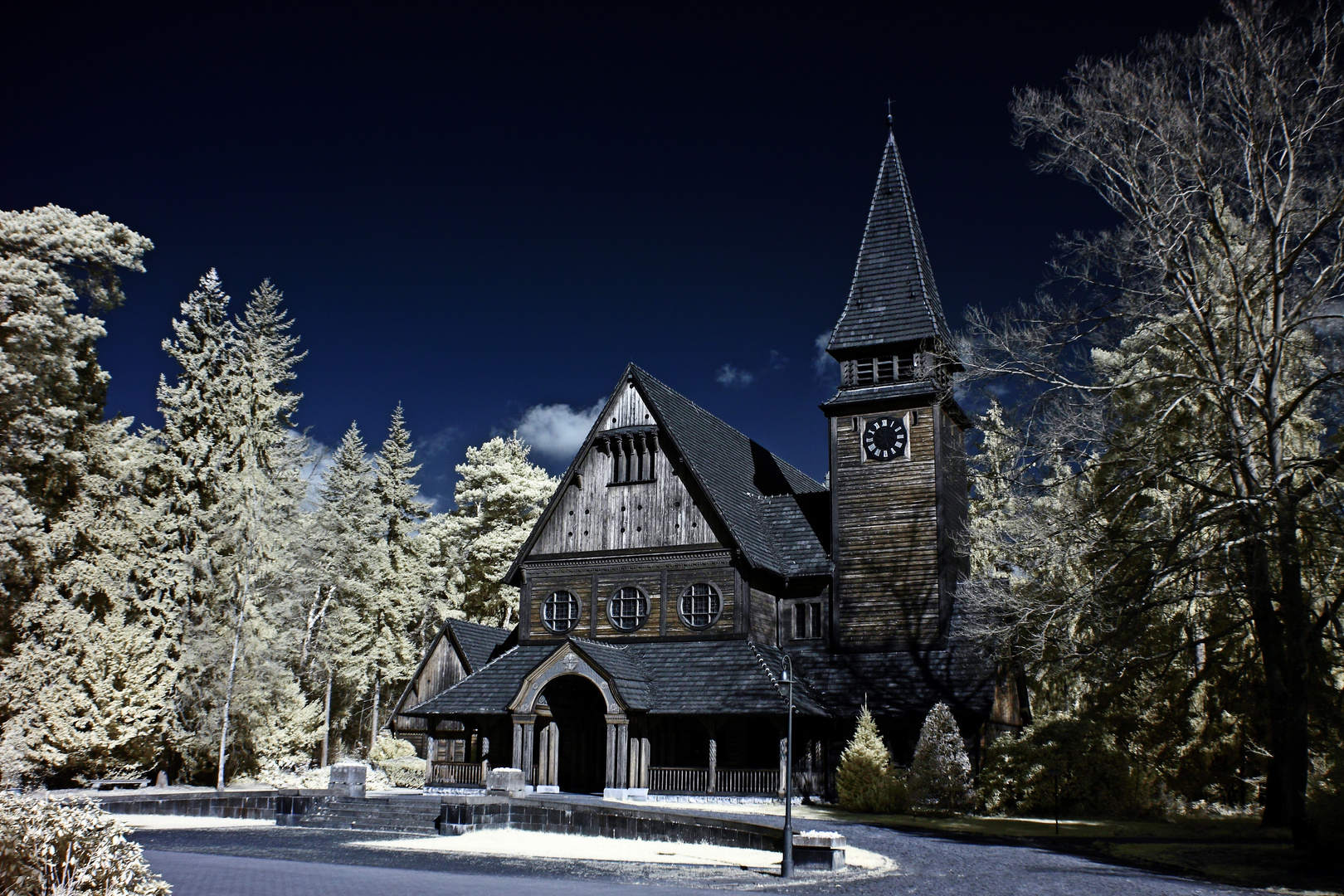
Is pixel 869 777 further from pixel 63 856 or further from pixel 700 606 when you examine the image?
pixel 63 856

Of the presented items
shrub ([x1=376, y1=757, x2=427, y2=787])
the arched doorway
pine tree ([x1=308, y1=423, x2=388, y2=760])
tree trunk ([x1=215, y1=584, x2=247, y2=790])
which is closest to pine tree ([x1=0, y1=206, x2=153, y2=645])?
tree trunk ([x1=215, y1=584, x2=247, y2=790])

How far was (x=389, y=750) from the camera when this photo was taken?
130 feet

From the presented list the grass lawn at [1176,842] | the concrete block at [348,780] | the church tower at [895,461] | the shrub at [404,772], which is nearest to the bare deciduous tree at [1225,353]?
the grass lawn at [1176,842]

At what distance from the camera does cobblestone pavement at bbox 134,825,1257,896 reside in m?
12.8

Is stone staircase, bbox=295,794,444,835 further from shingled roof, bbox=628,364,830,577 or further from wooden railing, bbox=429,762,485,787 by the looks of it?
shingled roof, bbox=628,364,830,577

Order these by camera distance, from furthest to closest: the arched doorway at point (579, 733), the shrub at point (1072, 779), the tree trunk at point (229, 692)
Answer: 1. the arched doorway at point (579, 733)
2. the tree trunk at point (229, 692)
3. the shrub at point (1072, 779)

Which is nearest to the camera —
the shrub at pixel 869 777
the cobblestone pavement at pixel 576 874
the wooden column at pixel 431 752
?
the cobblestone pavement at pixel 576 874

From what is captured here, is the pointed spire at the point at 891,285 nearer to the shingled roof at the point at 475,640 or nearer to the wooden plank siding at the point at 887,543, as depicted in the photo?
the wooden plank siding at the point at 887,543

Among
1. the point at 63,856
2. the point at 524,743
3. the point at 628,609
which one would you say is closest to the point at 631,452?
the point at 628,609

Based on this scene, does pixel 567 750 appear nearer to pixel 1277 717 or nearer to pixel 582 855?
pixel 582 855

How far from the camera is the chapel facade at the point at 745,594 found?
28297 millimetres

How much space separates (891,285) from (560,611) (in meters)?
15.0

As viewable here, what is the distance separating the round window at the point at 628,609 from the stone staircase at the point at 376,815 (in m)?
9.68

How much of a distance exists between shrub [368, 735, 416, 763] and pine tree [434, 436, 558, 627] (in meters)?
9.13
